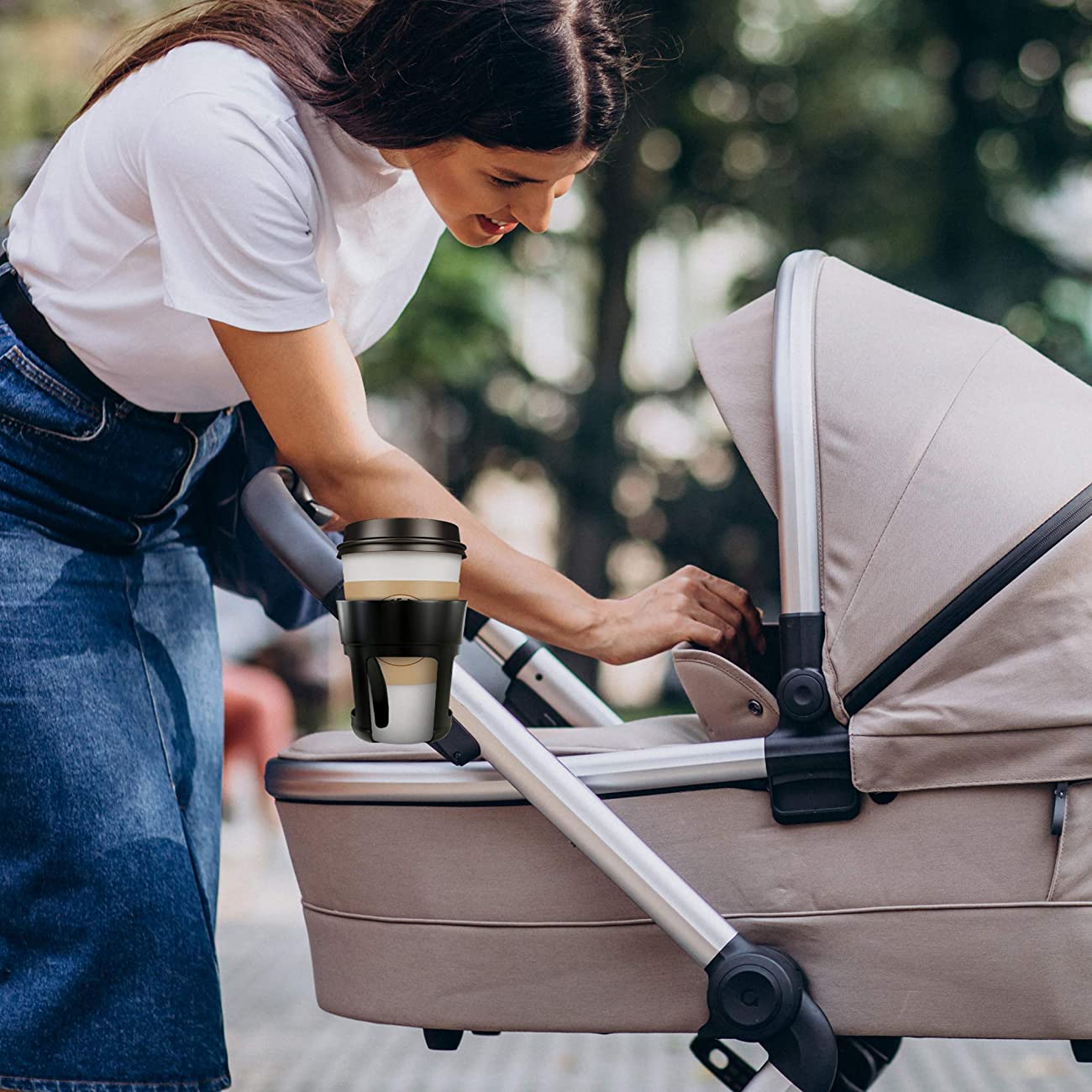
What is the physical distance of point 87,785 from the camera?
58.9 inches

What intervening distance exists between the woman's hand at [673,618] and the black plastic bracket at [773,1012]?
0.32 metres

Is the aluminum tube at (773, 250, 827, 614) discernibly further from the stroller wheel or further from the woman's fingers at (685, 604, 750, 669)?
the stroller wheel

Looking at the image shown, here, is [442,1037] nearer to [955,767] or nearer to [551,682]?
[551,682]

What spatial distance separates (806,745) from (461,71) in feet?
2.54

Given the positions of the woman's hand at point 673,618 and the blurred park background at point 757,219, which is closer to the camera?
the woman's hand at point 673,618

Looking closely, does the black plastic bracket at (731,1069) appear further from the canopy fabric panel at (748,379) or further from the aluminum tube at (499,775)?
the canopy fabric panel at (748,379)

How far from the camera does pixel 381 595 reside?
41.1 inches

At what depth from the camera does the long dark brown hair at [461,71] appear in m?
1.42

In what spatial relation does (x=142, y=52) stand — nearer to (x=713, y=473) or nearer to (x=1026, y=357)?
(x=1026, y=357)

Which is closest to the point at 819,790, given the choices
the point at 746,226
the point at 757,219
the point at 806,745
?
the point at 806,745

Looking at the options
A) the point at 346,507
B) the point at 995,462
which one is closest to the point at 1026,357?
the point at 995,462

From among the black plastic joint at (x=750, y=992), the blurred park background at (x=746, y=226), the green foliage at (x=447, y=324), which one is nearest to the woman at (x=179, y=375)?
the black plastic joint at (x=750, y=992)

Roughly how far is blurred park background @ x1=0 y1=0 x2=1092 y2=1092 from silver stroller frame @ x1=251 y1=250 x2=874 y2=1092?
22.2 feet

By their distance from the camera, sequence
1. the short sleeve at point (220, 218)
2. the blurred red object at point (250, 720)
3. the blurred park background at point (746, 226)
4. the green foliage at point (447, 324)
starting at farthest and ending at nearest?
1. the blurred park background at point (746, 226)
2. the green foliage at point (447, 324)
3. the blurred red object at point (250, 720)
4. the short sleeve at point (220, 218)
